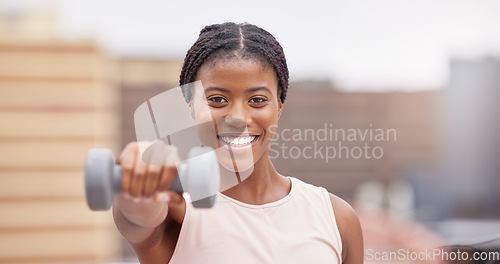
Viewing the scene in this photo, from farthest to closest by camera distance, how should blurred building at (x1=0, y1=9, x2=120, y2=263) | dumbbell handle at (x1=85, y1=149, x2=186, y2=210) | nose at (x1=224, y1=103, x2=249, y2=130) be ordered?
blurred building at (x1=0, y1=9, x2=120, y2=263) < nose at (x1=224, y1=103, x2=249, y2=130) < dumbbell handle at (x1=85, y1=149, x2=186, y2=210)

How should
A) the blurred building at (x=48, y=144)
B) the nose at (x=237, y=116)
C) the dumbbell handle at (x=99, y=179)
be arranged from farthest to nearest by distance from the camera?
the blurred building at (x=48, y=144) → the nose at (x=237, y=116) → the dumbbell handle at (x=99, y=179)

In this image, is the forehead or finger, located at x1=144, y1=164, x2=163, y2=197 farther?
the forehead

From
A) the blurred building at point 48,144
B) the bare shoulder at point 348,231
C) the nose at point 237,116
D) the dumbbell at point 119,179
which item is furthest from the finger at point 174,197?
the blurred building at point 48,144

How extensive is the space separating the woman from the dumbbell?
Answer: 0.30 ft

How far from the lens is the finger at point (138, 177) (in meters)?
0.34

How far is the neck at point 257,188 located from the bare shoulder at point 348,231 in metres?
0.06

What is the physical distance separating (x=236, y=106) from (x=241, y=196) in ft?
0.37

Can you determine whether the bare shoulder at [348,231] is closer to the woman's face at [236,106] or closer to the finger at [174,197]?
the woman's face at [236,106]

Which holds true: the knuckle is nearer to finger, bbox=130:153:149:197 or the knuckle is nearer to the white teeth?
finger, bbox=130:153:149:197

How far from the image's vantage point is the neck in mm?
559

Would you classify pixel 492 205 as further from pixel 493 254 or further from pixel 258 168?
pixel 258 168

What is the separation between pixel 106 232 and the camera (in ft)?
6.00

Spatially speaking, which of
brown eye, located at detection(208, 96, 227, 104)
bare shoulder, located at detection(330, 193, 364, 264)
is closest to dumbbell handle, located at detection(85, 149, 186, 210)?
brown eye, located at detection(208, 96, 227, 104)

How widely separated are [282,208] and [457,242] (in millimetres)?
397
